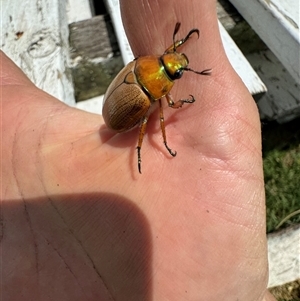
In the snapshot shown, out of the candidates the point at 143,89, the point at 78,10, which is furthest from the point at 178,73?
the point at 78,10

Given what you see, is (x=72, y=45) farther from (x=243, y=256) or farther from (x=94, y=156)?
(x=243, y=256)

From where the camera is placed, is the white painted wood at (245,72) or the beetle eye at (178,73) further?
the white painted wood at (245,72)

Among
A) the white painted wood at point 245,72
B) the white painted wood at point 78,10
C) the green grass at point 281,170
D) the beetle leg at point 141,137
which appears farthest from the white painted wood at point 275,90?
the beetle leg at point 141,137

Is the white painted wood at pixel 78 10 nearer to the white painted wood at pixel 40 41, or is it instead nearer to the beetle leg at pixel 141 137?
the white painted wood at pixel 40 41

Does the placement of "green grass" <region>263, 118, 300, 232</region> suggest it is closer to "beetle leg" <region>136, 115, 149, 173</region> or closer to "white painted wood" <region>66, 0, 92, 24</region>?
"beetle leg" <region>136, 115, 149, 173</region>

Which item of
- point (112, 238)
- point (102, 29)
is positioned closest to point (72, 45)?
point (102, 29)
